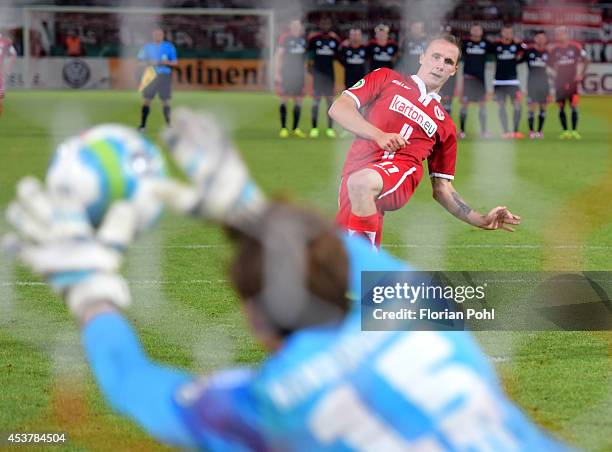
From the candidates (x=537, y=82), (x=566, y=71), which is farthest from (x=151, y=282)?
(x=566, y=71)

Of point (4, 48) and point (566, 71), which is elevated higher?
point (4, 48)

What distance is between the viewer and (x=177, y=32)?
26.3m

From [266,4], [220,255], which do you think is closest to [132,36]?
[266,4]

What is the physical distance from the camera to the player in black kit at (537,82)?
1642cm

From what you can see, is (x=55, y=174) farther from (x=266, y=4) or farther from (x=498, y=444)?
(x=266, y=4)

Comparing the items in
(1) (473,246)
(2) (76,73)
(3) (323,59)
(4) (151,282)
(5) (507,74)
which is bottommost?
(2) (76,73)

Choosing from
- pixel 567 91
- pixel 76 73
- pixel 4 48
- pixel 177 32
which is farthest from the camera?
pixel 177 32

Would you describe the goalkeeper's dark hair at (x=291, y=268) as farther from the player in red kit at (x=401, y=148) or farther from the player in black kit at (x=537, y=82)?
the player in black kit at (x=537, y=82)

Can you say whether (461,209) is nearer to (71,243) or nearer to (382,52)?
(71,243)

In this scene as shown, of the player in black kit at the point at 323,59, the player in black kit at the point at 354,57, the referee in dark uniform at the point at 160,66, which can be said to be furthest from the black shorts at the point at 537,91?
the referee in dark uniform at the point at 160,66

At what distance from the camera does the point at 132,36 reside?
84.2ft

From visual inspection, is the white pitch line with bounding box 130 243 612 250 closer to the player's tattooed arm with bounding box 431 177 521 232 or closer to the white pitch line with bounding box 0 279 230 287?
the white pitch line with bounding box 0 279 230 287

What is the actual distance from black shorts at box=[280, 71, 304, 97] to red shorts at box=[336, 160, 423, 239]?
1114 cm

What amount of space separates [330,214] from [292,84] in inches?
350
